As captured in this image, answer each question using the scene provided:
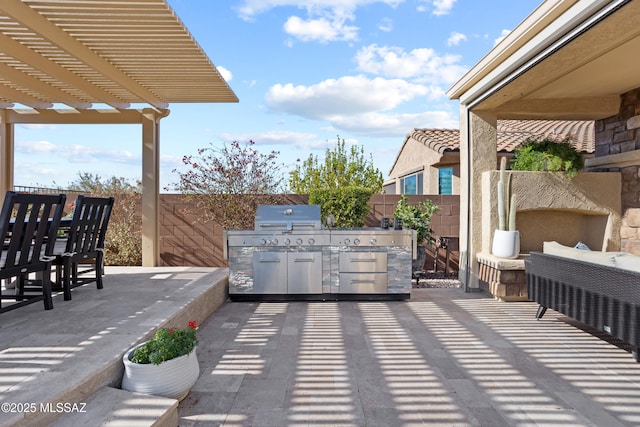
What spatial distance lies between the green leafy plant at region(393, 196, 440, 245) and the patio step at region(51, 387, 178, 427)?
15.2ft

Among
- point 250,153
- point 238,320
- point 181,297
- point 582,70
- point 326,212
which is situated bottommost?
point 238,320

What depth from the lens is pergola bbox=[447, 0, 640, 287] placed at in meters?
3.30

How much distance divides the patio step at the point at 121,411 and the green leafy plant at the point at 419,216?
15.2ft

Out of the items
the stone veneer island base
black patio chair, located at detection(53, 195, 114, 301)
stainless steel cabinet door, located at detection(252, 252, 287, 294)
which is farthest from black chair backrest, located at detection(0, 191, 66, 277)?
the stone veneer island base

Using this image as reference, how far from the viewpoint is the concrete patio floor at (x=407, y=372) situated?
7.30ft

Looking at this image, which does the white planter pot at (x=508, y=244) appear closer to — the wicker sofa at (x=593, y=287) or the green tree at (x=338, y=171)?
the wicker sofa at (x=593, y=287)

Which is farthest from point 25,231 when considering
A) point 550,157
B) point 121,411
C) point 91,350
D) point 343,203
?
point 550,157

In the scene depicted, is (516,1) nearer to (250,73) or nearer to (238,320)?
(250,73)

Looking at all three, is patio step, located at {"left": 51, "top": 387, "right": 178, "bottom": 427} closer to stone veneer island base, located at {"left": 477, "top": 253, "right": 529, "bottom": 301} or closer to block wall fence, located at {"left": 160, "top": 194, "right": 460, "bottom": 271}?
stone veneer island base, located at {"left": 477, "top": 253, "right": 529, "bottom": 301}

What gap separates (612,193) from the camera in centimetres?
526

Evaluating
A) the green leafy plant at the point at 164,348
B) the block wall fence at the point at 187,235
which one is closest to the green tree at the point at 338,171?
the block wall fence at the point at 187,235

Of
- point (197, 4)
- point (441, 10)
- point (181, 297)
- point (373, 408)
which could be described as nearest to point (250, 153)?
point (197, 4)

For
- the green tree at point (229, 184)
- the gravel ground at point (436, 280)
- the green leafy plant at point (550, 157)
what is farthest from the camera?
the green tree at point (229, 184)

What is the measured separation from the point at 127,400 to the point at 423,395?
5.66 feet
